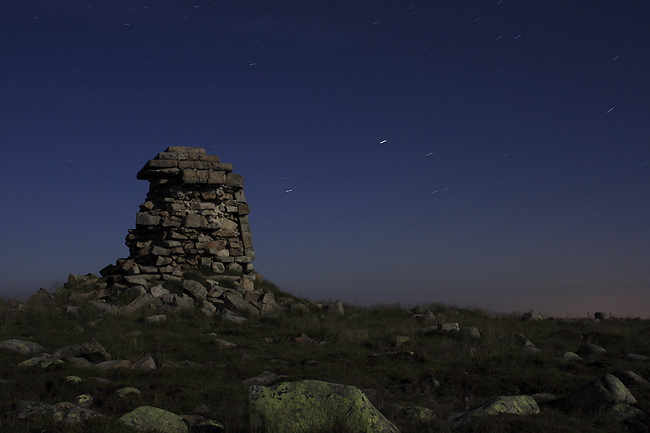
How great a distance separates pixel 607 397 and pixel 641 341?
8.43 m

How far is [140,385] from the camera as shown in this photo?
7.19 m

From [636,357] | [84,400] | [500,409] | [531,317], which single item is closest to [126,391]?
[84,400]

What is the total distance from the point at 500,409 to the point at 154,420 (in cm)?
383

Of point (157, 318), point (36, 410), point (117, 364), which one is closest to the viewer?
point (36, 410)

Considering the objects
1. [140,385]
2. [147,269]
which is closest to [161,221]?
[147,269]

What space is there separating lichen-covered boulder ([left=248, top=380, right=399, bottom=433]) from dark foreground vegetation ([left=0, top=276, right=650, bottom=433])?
0.26m

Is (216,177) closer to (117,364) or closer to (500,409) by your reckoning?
(117,364)

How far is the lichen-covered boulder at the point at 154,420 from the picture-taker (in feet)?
17.1

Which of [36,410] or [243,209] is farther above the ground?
[243,209]

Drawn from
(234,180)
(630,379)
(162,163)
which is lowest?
(630,379)

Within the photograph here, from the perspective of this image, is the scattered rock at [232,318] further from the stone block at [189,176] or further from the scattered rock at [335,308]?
the stone block at [189,176]

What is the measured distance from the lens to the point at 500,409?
5781mm

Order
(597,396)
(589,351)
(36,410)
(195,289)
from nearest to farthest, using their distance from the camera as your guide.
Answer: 1. (36,410)
2. (597,396)
3. (589,351)
4. (195,289)

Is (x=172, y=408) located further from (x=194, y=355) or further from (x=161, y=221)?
(x=161, y=221)
